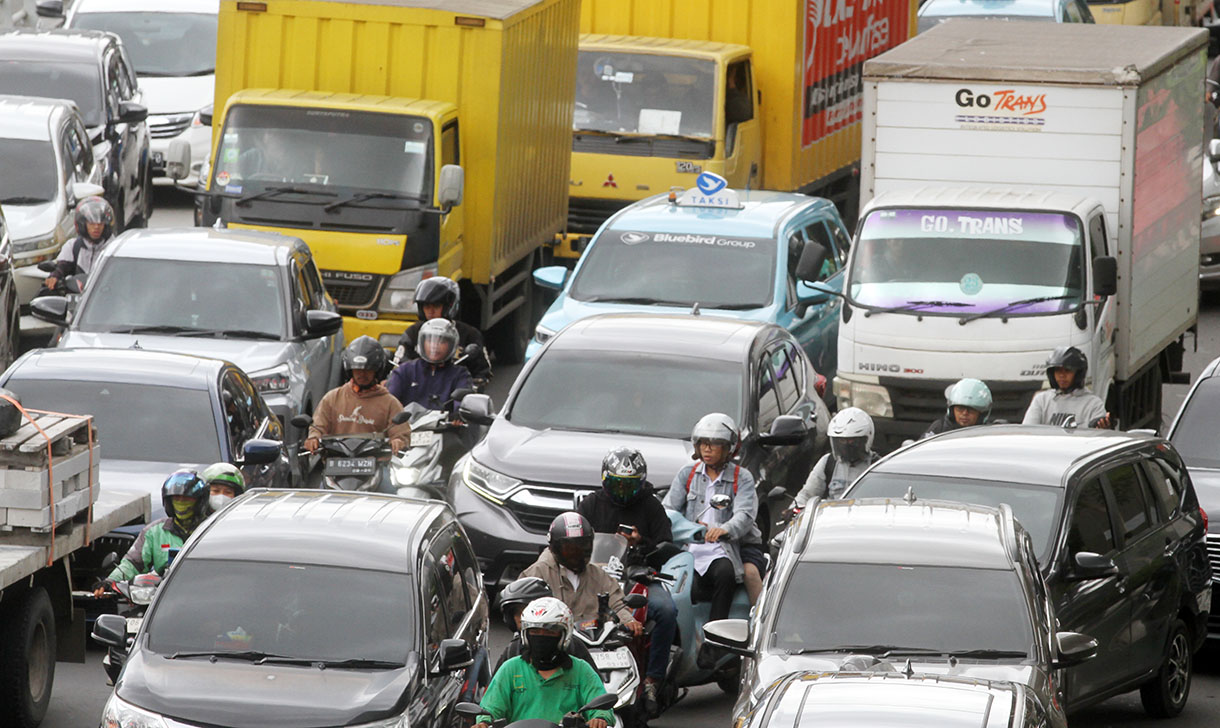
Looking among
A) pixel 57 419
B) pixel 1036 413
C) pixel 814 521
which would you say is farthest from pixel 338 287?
pixel 814 521

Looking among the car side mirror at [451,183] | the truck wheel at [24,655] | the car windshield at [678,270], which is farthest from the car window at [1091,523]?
the car side mirror at [451,183]

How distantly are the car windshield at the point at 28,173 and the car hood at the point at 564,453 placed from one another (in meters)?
8.62

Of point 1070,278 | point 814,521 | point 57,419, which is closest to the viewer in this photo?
point 814,521

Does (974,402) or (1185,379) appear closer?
(974,402)

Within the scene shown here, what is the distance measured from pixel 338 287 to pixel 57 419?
783 cm

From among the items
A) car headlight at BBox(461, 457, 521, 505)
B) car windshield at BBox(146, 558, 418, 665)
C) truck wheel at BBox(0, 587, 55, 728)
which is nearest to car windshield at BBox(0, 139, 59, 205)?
car headlight at BBox(461, 457, 521, 505)

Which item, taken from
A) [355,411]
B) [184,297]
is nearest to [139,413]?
[355,411]

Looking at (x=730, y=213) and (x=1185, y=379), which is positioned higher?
(x=730, y=213)

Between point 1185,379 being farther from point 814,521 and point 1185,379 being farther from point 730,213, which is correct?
point 814,521

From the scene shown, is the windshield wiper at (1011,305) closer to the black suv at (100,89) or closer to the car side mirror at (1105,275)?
the car side mirror at (1105,275)

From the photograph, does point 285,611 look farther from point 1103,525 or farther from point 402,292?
point 402,292

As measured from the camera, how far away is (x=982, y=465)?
11.9 metres

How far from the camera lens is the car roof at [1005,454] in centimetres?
1174

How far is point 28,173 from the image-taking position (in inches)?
847
